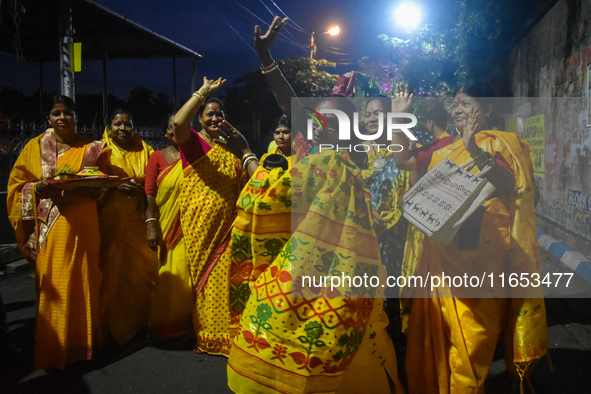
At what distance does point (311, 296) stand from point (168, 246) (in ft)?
6.67

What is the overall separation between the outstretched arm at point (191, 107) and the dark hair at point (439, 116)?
1.57m

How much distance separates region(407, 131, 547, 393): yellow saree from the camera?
7.15 ft

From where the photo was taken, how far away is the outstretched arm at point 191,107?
9.44 feet

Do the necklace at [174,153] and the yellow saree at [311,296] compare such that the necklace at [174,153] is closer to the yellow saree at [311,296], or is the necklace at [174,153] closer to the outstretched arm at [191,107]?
the outstretched arm at [191,107]

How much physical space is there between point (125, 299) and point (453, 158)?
A: 2826mm

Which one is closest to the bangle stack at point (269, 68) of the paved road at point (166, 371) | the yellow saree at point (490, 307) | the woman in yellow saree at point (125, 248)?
the yellow saree at point (490, 307)

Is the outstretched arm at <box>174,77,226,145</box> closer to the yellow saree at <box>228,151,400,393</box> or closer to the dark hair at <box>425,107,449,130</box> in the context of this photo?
the yellow saree at <box>228,151,400,393</box>

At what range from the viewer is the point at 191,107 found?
2.87m

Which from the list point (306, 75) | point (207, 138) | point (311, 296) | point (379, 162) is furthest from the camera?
point (306, 75)

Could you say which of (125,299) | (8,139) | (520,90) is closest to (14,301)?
(125,299)

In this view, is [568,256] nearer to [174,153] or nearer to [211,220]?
[211,220]

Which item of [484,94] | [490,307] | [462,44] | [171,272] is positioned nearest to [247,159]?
[171,272]

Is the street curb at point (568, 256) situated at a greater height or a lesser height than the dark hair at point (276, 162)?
lesser

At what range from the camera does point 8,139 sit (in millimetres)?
6531
